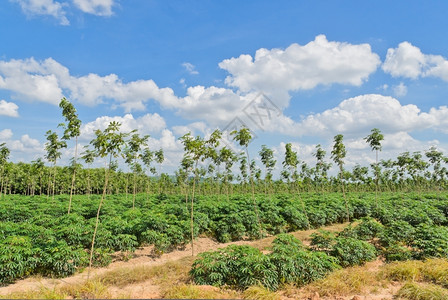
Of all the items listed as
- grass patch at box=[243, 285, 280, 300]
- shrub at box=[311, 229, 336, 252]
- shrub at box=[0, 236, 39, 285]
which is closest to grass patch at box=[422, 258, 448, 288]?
shrub at box=[311, 229, 336, 252]

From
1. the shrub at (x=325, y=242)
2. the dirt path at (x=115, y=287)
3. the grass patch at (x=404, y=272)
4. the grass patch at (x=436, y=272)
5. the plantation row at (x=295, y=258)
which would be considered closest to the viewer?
the dirt path at (x=115, y=287)

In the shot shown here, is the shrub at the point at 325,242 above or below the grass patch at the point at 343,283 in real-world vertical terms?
above

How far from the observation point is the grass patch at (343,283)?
7.27 m

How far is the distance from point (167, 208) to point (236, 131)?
6.37m

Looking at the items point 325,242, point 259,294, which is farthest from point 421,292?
point 259,294

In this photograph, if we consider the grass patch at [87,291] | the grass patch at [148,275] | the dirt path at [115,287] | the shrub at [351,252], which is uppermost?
the shrub at [351,252]

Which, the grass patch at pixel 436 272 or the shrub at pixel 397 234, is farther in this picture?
the shrub at pixel 397 234

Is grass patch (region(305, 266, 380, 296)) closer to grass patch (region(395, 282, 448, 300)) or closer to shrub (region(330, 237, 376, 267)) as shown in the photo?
grass patch (region(395, 282, 448, 300))

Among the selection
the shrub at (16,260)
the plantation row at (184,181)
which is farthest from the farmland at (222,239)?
the plantation row at (184,181)

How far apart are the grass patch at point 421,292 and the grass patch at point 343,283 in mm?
802

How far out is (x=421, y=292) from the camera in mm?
6988

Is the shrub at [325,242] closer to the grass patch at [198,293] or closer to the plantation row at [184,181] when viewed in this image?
the grass patch at [198,293]

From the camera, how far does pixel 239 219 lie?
1388 centimetres

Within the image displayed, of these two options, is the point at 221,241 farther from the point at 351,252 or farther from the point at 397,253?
the point at 397,253
